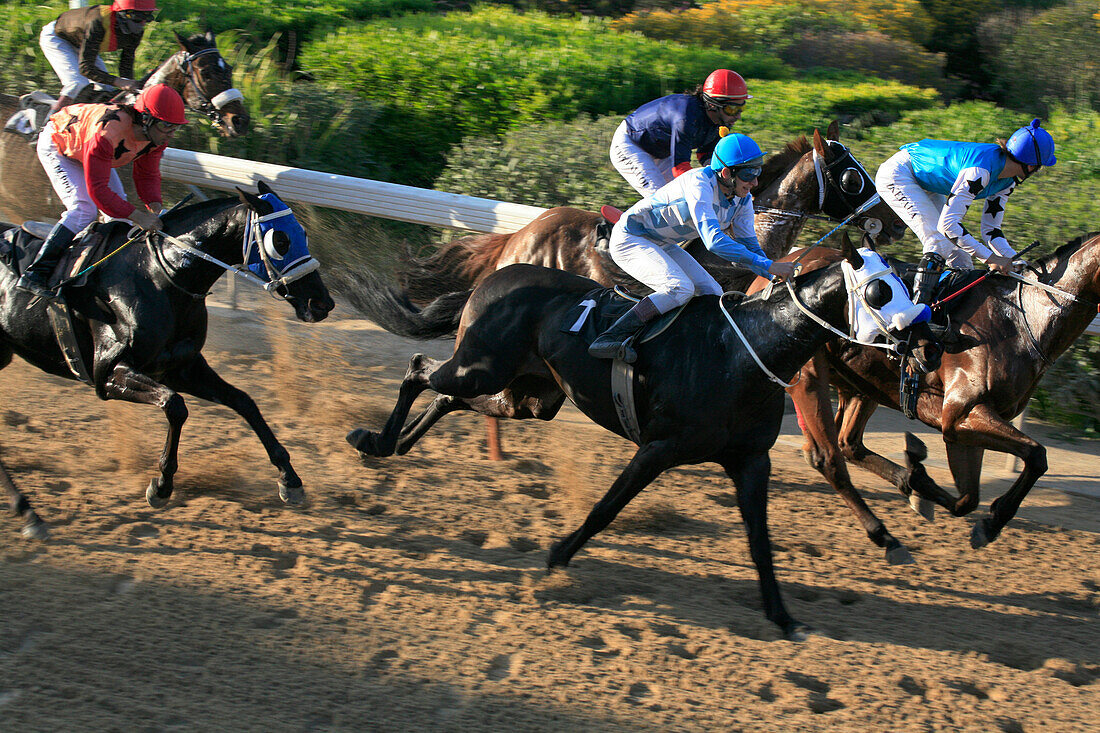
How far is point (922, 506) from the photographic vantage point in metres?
5.58

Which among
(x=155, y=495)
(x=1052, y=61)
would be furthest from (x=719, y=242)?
(x=1052, y=61)

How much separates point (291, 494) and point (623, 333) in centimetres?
183

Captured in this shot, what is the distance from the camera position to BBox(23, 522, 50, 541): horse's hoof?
4.55 m

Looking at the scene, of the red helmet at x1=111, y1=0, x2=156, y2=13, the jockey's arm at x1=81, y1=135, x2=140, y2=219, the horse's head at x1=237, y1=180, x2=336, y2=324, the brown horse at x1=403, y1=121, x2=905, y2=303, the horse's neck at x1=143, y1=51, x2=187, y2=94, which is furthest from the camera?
the horse's neck at x1=143, y1=51, x2=187, y2=94

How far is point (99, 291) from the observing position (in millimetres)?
4973

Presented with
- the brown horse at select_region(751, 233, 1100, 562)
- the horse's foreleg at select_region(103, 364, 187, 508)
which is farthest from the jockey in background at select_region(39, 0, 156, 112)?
the brown horse at select_region(751, 233, 1100, 562)

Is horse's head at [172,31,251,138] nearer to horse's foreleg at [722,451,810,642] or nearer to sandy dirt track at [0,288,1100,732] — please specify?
sandy dirt track at [0,288,1100,732]

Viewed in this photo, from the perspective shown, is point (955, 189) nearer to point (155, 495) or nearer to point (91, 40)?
point (155, 495)

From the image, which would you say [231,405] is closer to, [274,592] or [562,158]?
[274,592]

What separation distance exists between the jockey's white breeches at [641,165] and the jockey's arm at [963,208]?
1.62 m

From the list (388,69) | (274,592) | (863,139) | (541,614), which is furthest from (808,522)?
(388,69)

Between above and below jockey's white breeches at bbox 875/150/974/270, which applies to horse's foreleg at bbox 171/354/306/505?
below

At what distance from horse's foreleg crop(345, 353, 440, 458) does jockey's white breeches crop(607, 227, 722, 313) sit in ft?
3.99

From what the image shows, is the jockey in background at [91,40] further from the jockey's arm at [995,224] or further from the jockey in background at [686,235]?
the jockey's arm at [995,224]
